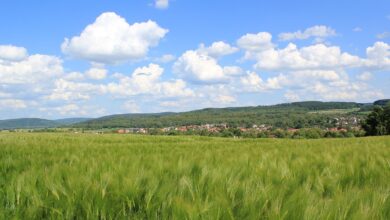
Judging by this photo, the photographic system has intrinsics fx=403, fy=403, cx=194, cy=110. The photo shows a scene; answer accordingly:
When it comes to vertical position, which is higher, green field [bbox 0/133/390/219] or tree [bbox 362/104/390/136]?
green field [bbox 0/133/390/219]

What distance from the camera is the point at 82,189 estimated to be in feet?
8.92

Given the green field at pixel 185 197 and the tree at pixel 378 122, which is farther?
the tree at pixel 378 122

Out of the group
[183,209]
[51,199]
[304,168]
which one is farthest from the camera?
[304,168]

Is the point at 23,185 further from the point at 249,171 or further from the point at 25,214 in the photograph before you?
the point at 249,171

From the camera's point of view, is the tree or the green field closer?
the green field

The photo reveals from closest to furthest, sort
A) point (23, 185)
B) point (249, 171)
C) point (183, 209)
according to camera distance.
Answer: point (183, 209)
point (23, 185)
point (249, 171)

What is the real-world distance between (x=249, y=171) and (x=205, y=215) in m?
1.67

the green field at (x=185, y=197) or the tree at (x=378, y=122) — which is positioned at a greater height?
the green field at (x=185, y=197)

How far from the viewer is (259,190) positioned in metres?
2.48

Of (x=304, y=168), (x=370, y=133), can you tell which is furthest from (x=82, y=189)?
(x=370, y=133)

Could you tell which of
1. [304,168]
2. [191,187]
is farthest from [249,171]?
[191,187]

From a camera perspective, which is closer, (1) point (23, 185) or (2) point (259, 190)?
(2) point (259, 190)

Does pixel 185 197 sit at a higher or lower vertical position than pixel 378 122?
higher

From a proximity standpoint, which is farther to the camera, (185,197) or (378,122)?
(378,122)
